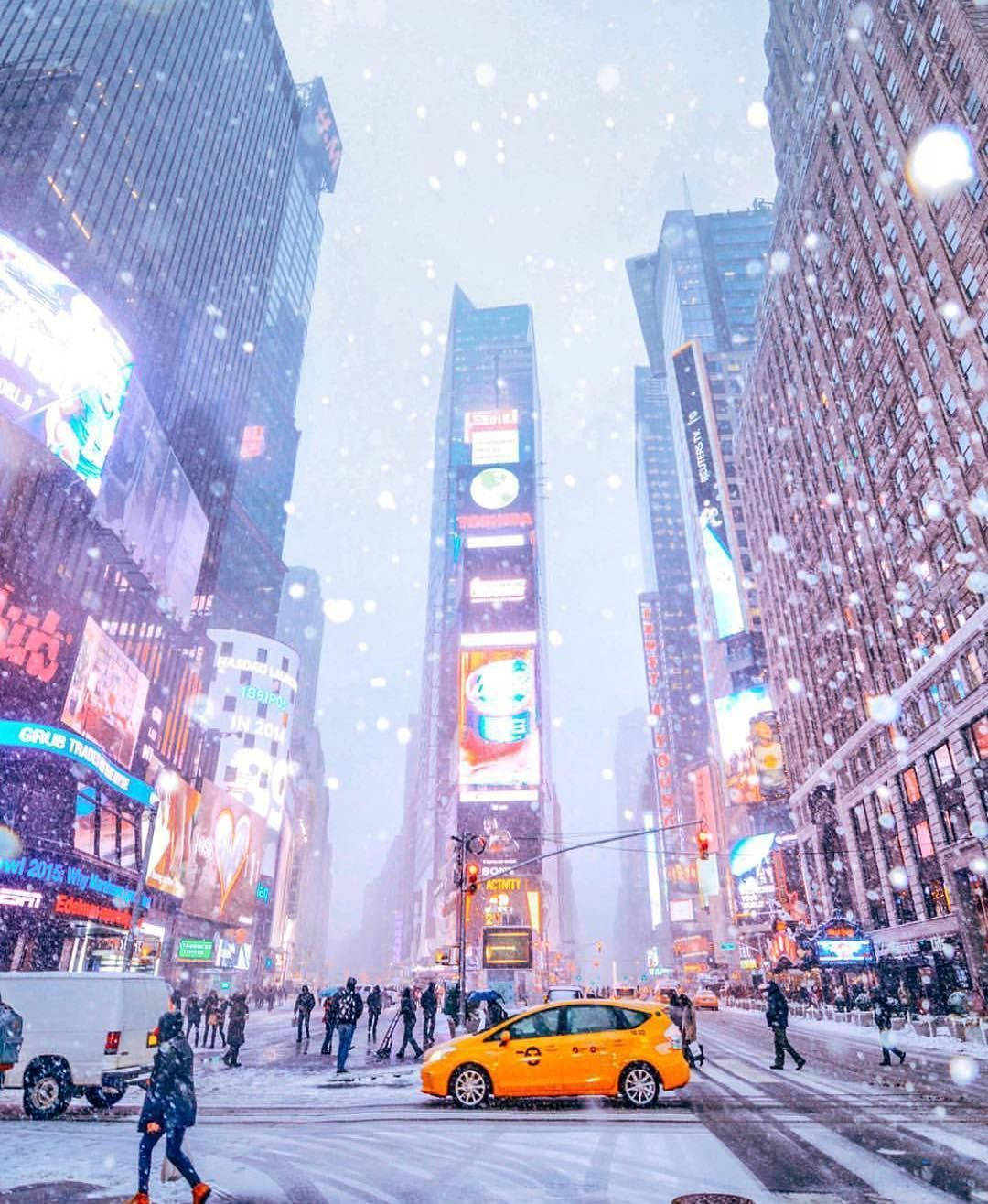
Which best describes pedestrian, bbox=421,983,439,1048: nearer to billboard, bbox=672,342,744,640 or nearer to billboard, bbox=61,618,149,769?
billboard, bbox=61,618,149,769

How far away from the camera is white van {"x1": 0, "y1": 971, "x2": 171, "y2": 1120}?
38.7 ft

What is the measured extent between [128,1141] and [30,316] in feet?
129

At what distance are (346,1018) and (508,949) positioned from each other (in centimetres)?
2014

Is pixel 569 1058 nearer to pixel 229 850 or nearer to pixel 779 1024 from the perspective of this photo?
pixel 779 1024

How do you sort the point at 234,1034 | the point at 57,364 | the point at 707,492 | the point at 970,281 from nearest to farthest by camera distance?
the point at 234,1034, the point at 970,281, the point at 57,364, the point at 707,492

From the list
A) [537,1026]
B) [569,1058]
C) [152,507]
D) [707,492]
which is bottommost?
[569,1058]

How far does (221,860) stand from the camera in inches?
2397

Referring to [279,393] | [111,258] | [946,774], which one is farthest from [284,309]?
[946,774]

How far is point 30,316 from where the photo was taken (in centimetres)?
3756

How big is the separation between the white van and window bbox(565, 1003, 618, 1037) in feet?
21.2

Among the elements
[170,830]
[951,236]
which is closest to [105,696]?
[170,830]

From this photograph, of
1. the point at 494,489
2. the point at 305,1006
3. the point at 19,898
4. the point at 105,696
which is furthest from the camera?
the point at 494,489

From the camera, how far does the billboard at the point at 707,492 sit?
Result: 95250 millimetres

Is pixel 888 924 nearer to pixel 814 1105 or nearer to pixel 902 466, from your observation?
pixel 902 466
